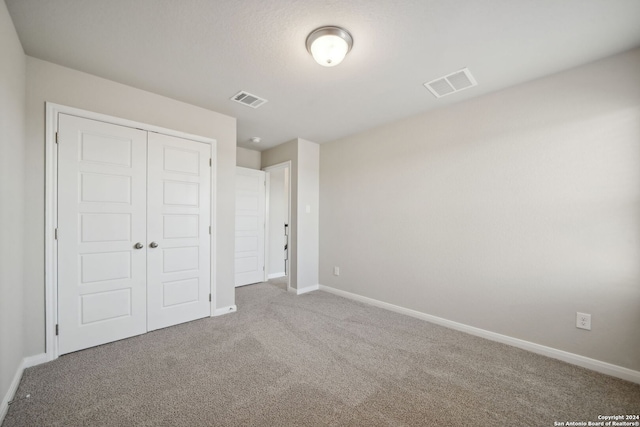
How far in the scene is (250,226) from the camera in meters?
4.82

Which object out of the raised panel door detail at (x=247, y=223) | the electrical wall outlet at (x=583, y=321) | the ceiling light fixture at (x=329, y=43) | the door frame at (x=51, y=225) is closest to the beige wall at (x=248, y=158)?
the raised panel door detail at (x=247, y=223)

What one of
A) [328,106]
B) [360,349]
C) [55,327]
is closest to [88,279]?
[55,327]

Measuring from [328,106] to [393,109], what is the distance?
2.66 feet

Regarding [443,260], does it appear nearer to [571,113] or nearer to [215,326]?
[571,113]

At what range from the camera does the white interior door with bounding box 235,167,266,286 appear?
15.3 feet

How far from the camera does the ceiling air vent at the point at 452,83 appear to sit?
91.8 inches

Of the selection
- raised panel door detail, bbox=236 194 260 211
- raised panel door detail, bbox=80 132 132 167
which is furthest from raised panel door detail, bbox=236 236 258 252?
raised panel door detail, bbox=80 132 132 167

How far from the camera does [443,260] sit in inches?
118

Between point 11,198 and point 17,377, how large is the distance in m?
1.34

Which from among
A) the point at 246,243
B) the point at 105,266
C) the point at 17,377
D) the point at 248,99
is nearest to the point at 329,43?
the point at 248,99

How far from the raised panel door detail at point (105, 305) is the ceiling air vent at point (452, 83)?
12.3 ft

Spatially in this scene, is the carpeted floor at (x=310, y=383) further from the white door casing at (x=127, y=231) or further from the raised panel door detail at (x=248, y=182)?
the raised panel door detail at (x=248, y=182)

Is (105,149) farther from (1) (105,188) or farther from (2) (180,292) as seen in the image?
(2) (180,292)

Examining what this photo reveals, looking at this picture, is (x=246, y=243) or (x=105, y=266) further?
(x=246, y=243)
